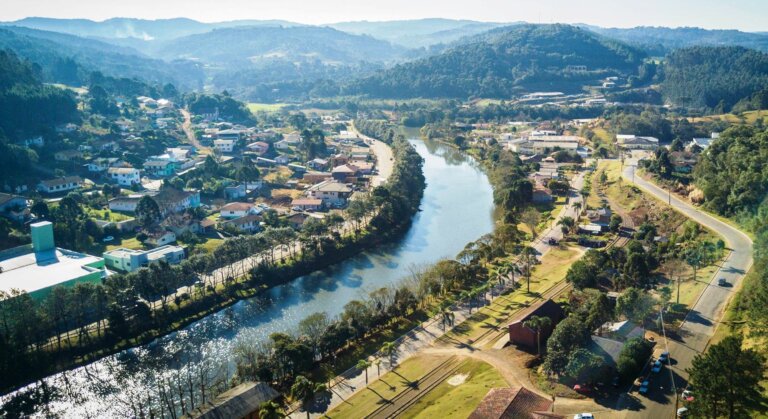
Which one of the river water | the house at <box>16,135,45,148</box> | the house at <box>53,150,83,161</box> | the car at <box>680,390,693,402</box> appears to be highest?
the house at <box>16,135,45,148</box>

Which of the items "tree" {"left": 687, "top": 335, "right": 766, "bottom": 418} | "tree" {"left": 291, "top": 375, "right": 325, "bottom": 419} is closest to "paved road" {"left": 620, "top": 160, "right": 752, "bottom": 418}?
"tree" {"left": 687, "top": 335, "right": 766, "bottom": 418}

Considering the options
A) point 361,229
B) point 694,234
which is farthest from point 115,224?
point 694,234

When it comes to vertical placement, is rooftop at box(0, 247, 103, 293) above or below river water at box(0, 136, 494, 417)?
above

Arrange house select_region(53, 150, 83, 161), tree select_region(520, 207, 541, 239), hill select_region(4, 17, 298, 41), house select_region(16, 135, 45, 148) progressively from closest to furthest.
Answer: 1. tree select_region(520, 207, 541, 239)
2. house select_region(53, 150, 83, 161)
3. house select_region(16, 135, 45, 148)
4. hill select_region(4, 17, 298, 41)

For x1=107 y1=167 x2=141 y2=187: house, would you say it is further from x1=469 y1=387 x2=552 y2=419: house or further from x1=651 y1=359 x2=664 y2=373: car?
x1=651 y1=359 x2=664 y2=373: car

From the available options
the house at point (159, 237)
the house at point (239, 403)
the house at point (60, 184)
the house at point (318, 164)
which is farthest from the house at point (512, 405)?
the house at point (318, 164)

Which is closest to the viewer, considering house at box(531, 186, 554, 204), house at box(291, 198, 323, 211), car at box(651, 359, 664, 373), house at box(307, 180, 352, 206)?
car at box(651, 359, 664, 373)

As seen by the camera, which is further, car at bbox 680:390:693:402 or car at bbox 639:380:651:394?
car at bbox 639:380:651:394

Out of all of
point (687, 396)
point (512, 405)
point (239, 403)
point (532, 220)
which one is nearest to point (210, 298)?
point (239, 403)
